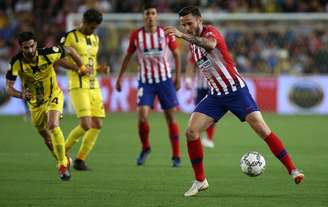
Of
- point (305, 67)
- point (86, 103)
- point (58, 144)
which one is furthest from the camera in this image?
point (305, 67)

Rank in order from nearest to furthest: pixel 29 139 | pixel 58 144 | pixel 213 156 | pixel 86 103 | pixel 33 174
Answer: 1. pixel 58 144
2. pixel 33 174
3. pixel 86 103
4. pixel 213 156
5. pixel 29 139

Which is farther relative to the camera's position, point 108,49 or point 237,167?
point 108,49

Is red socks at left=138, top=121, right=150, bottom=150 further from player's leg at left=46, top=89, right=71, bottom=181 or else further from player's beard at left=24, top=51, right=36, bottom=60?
player's beard at left=24, top=51, right=36, bottom=60

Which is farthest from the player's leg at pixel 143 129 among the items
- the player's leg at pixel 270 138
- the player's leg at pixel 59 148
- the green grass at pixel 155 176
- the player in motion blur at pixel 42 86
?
the player's leg at pixel 270 138

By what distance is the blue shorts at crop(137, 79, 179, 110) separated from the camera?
505 inches

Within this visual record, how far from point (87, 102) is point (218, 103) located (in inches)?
117

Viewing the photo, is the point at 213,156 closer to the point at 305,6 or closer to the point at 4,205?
the point at 4,205

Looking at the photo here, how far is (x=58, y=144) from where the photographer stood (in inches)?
408

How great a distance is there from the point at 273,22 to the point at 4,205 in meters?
17.5

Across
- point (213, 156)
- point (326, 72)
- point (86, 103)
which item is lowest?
point (326, 72)

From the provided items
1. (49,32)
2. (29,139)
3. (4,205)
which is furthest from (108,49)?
(4,205)

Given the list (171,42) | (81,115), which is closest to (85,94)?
(81,115)

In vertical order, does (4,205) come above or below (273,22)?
above

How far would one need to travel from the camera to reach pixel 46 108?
10930 mm
